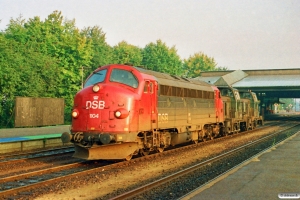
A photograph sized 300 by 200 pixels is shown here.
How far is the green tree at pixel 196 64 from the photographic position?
390 ft

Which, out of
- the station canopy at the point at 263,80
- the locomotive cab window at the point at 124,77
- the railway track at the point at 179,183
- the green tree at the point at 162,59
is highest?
the green tree at the point at 162,59

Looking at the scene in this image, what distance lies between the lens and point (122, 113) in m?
13.7

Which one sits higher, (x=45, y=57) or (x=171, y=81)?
(x=45, y=57)

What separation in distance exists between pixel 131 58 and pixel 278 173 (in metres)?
74.4

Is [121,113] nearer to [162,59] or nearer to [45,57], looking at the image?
[45,57]

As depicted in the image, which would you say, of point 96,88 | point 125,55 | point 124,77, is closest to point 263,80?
point 125,55

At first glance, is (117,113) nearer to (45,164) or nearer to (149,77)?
(149,77)

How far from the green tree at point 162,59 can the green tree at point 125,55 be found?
8.50 ft

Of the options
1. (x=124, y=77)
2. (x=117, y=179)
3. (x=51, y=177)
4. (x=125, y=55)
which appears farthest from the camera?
(x=125, y=55)

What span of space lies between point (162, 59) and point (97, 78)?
76.0 metres

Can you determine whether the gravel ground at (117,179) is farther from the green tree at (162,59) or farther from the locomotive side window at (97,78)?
the green tree at (162,59)

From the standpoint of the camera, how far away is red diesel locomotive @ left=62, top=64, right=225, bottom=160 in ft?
45.3

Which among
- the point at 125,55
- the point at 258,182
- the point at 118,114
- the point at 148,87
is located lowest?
the point at 258,182

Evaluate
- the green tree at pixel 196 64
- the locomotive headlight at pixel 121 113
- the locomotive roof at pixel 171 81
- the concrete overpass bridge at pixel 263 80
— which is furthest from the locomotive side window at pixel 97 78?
the green tree at pixel 196 64
